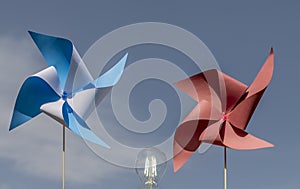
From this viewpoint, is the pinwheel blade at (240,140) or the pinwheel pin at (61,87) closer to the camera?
the pinwheel blade at (240,140)

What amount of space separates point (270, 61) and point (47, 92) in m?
3.48

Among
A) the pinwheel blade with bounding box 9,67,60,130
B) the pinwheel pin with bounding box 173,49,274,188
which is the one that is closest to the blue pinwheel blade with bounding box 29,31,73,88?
the pinwheel blade with bounding box 9,67,60,130

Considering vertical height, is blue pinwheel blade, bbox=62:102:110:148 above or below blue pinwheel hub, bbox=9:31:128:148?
below

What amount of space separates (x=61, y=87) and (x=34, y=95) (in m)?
0.50

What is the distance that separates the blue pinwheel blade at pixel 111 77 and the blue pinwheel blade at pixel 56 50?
1.84ft

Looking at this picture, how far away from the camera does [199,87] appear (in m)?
11.9

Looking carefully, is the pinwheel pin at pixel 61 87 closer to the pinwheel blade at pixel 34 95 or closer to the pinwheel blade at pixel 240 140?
the pinwheel blade at pixel 34 95

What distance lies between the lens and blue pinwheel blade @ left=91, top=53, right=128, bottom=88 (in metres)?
11.7

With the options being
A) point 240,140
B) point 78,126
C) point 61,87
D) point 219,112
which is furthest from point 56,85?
point 240,140

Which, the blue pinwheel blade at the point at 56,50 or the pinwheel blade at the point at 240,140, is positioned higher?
the blue pinwheel blade at the point at 56,50

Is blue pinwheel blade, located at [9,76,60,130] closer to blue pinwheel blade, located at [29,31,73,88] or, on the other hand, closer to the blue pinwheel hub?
the blue pinwheel hub

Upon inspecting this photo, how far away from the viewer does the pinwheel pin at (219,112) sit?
37.9ft

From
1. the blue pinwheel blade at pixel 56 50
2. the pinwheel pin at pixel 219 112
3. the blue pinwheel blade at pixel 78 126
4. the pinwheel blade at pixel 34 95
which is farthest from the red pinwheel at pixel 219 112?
the pinwheel blade at pixel 34 95

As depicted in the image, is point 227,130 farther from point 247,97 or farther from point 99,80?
point 99,80
